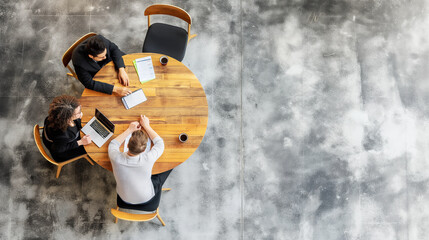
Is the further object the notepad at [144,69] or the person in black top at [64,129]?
the notepad at [144,69]

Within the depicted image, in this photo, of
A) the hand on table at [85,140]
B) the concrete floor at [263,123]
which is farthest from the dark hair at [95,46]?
the concrete floor at [263,123]

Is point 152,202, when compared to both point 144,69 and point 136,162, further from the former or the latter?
point 144,69

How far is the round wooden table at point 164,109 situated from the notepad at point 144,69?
0.04 meters

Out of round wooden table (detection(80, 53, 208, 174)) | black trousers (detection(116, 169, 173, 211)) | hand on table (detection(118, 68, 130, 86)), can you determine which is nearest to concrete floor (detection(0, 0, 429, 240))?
black trousers (detection(116, 169, 173, 211))

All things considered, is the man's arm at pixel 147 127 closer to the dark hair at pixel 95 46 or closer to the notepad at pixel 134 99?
the notepad at pixel 134 99

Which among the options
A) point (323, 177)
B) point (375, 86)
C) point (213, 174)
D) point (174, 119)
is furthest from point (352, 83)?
point (174, 119)

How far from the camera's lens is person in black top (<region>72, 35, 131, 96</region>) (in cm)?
273

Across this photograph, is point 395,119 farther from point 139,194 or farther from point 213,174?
point 139,194

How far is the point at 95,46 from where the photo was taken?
2699 mm

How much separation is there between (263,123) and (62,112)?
2.23 m

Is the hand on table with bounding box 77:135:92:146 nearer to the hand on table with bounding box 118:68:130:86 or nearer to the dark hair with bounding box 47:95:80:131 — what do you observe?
the dark hair with bounding box 47:95:80:131

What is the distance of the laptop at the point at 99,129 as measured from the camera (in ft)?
9.07

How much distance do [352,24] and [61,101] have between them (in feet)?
11.8

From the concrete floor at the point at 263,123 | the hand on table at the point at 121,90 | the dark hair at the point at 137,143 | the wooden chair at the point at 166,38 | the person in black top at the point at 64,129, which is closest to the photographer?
the dark hair at the point at 137,143
